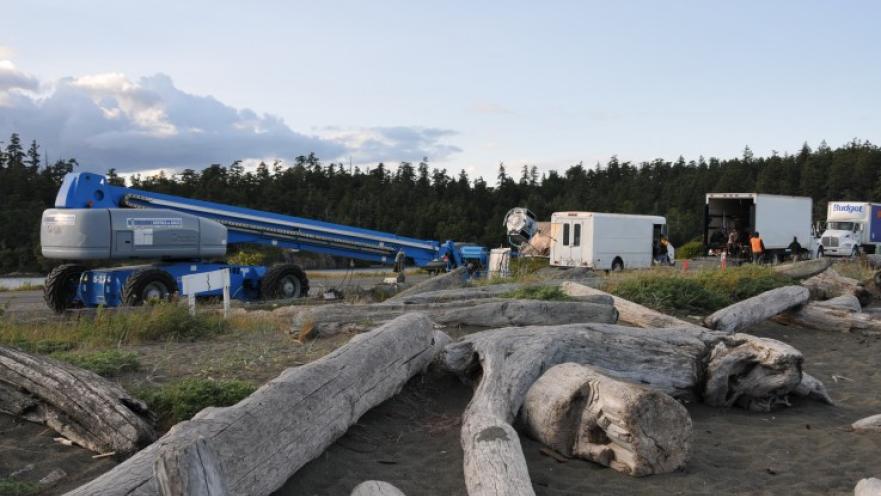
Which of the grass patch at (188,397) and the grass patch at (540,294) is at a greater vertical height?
the grass patch at (540,294)

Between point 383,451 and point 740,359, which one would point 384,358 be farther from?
point 740,359

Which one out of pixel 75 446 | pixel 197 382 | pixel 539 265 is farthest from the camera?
pixel 539 265

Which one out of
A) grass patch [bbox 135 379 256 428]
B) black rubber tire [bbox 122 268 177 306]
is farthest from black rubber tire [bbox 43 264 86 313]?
grass patch [bbox 135 379 256 428]

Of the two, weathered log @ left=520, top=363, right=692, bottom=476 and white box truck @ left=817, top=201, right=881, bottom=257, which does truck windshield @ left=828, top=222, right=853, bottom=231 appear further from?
weathered log @ left=520, top=363, right=692, bottom=476

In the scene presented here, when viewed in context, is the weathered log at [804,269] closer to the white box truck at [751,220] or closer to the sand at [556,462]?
the sand at [556,462]

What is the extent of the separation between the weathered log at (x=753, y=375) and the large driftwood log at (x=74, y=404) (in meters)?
5.33

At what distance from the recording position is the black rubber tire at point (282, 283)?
1922 centimetres

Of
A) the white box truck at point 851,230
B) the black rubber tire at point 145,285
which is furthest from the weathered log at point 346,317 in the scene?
the white box truck at point 851,230

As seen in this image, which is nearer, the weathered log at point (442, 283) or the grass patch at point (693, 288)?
the grass patch at point (693, 288)

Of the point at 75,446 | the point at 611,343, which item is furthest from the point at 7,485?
the point at 611,343

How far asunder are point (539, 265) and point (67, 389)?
25.2 m

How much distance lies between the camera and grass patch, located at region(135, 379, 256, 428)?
20.3 ft

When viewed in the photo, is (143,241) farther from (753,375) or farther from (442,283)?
(753,375)

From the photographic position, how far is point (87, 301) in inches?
639
